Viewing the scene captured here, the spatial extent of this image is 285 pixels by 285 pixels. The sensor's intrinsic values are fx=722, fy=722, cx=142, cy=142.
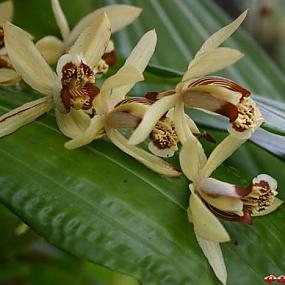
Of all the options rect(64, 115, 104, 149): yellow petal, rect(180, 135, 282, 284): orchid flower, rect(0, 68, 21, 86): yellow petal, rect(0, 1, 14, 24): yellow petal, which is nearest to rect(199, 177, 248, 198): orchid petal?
rect(180, 135, 282, 284): orchid flower

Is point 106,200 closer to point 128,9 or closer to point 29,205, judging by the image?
point 29,205

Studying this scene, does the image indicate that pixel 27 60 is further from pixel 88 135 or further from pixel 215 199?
pixel 215 199

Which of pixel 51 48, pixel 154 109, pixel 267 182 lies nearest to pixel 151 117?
pixel 154 109

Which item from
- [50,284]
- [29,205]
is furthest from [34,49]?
[50,284]

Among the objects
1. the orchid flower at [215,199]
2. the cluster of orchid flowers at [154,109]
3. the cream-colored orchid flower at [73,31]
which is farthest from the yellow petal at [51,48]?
the orchid flower at [215,199]

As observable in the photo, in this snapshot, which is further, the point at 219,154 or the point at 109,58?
the point at 109,58
